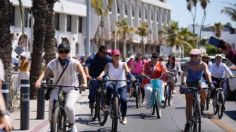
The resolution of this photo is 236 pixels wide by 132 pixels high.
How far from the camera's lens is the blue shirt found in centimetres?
1460

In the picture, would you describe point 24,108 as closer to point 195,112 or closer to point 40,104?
point 40,104

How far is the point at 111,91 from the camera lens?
42.2 feet

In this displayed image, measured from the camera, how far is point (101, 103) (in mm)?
13641

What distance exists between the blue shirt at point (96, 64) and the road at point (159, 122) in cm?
127

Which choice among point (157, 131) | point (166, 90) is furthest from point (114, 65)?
point (166, 90)

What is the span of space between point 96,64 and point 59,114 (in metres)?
5.27

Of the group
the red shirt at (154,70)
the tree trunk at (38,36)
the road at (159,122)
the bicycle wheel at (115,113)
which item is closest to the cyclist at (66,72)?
the bicycle wheel at (115,113)

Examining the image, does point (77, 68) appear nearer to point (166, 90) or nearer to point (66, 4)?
point (166, 90)

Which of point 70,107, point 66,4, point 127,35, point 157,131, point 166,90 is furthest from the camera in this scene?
point 127,35

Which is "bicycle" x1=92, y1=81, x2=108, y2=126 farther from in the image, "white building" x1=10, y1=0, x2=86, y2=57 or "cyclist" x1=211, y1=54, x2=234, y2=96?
"white building" x1=10, y1=0, x2=86, y2=57

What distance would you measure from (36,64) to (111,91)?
776cm

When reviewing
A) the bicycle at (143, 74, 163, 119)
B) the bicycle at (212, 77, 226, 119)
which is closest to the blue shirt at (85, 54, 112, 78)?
the bicycle at (143, 74, 163, 119)

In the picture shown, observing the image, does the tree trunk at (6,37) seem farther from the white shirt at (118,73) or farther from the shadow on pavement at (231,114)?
the shadow on pavement at (231,114)

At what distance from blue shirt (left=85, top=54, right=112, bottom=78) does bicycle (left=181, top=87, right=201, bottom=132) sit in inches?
143
